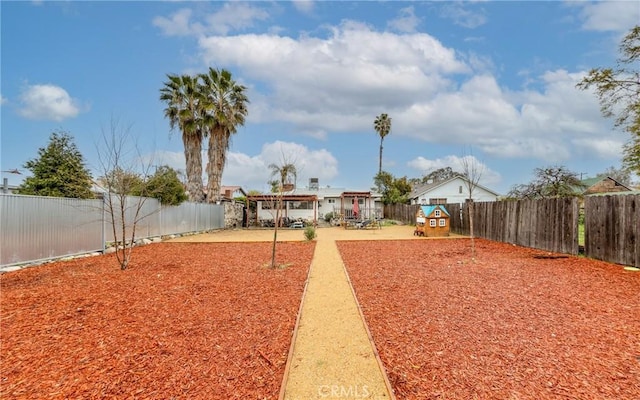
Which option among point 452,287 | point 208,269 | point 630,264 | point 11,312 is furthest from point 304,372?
point 630,264

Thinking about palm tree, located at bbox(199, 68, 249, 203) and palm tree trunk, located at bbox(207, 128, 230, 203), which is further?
palm tree trunk, located at bbox(207, 128, 230, 203)

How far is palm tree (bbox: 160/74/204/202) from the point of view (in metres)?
22.2

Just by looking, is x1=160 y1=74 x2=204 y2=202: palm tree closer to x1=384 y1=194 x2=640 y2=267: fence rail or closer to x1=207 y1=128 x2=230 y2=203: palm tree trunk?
x1=207 y1=128 x2=230 y2=203: palm tree trunk

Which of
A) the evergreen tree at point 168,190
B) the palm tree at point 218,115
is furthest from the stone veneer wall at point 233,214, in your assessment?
the evergreen tree at point 168,190

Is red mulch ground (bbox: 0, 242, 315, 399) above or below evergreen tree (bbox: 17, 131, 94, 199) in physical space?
below

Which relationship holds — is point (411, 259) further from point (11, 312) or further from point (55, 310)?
point (11, 312)

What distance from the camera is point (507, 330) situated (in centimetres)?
400

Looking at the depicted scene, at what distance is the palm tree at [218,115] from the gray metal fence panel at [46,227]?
12.3 meters

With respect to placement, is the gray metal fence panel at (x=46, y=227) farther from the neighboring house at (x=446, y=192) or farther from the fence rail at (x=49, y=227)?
the neighboring house at (x=446, y=192)

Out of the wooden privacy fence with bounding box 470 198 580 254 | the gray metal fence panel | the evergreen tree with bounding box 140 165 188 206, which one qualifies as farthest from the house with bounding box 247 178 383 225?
the gray metal fence panel

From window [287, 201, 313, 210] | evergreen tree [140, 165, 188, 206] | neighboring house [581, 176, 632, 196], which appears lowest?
window [287, 201, 313, 210]

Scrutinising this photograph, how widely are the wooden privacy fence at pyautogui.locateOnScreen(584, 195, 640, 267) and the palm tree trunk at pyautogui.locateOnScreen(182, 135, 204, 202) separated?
2216cm

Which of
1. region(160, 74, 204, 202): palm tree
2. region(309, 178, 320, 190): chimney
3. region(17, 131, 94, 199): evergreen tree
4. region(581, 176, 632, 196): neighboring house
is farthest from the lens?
region(309, 178, 320, 190): chimney

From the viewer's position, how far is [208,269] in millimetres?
8359
